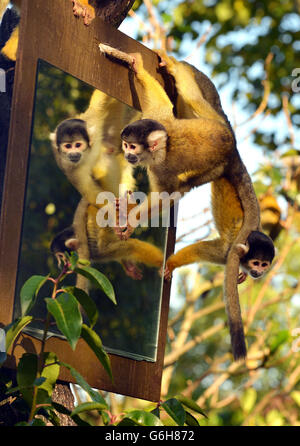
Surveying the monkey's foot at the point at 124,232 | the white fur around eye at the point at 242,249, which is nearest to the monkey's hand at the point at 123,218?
the monkey's foot at the point at 124,232

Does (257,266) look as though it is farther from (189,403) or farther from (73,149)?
(73,149)

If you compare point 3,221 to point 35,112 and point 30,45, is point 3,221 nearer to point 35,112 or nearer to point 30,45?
point 35,112

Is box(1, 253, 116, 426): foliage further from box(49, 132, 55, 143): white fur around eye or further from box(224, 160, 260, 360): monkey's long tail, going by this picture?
box(224, 160, 260, 360): monkey's long tail

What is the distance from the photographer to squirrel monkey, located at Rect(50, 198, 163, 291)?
8.59 feet

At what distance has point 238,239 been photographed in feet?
11.3

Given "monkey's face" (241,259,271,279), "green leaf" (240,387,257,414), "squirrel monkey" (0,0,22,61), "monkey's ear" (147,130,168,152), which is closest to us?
"squirrel monkey" (0,0,22,61)

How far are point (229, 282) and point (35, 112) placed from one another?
1.38m

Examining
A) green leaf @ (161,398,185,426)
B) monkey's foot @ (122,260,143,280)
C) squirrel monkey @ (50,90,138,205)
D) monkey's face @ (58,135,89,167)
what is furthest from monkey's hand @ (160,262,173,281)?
green leaf @ (161,398,185,426)

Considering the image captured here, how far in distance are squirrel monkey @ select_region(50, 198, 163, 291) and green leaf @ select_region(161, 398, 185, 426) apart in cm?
62

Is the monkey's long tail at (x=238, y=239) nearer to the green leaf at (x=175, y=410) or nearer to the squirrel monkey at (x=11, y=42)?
the green leaf at (x=175, y=410)

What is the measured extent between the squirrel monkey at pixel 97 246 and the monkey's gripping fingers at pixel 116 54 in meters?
0.66

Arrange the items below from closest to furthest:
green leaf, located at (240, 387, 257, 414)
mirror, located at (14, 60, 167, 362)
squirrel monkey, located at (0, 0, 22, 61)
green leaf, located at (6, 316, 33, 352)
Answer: green leaf, located at (6, 316, 33, 352) < mirror, located at (14, 60, 167, 362) < squirrel monkey, located at (0, 0, 22, 61) < green leaf, located at (240, 387, 257, 414)

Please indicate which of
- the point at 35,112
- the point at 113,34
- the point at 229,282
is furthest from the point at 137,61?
the point at 229,282

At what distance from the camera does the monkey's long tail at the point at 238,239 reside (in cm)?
315
